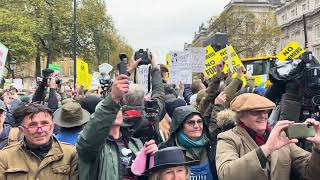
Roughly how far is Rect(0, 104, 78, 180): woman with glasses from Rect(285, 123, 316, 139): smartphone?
1.46 metres

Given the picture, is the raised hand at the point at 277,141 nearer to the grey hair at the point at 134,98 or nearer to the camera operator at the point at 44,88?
the grey hair at the point at 134,98

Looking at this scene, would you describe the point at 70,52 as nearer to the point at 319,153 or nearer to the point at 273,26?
the point at 273,26

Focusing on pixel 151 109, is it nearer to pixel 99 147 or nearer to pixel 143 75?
pixel 143 75

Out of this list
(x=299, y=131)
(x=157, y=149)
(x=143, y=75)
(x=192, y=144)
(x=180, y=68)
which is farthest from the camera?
(x=180, y=68)

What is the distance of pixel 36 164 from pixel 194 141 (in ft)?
4.10

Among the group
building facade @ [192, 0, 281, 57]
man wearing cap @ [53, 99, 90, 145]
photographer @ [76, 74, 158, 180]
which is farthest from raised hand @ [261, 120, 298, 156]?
building facade @ [192, 0, 281, 57]

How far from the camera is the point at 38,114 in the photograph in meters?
3.55

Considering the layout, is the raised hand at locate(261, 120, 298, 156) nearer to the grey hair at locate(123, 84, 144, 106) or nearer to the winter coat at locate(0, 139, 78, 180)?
the winter coat at locate(0, 139, 78, 180)

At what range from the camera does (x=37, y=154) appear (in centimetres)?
346

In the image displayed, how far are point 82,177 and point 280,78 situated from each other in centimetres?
159

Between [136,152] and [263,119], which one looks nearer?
[263,119]

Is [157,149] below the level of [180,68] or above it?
below

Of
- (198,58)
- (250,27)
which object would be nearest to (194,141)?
(198,58)

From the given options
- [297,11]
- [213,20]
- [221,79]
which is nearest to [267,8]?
[297,11]
